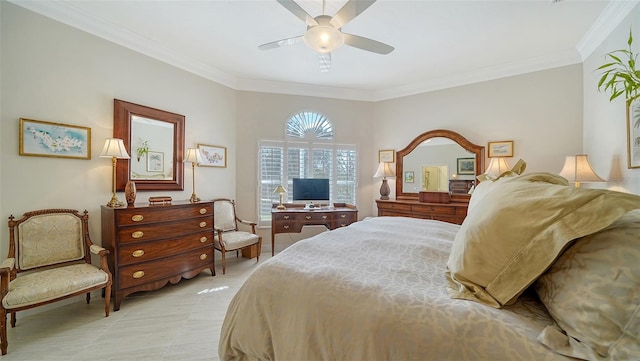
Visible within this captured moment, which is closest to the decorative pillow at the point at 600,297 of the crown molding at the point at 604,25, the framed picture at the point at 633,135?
the framed picture at the point at 633,135

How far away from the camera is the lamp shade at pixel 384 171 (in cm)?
437

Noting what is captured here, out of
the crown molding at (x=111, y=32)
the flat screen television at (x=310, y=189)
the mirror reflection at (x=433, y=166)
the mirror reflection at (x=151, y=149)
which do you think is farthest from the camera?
the flat screen television at (x=310, y=189)

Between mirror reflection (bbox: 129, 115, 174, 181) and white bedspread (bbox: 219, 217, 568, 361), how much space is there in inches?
101

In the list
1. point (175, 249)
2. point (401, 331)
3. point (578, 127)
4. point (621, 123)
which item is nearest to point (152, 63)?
point (175, 249)

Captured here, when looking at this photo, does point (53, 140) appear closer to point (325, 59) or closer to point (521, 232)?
point (325, 59)

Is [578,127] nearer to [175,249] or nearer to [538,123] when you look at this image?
Answer: [538,123]

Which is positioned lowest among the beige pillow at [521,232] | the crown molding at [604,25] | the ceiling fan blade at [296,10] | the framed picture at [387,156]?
the beige pillow at [521,232]

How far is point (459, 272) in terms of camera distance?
1033mm

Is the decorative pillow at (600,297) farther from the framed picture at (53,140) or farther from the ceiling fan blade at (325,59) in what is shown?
the framed picture at (53,140)

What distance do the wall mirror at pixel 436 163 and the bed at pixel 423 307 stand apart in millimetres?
2827

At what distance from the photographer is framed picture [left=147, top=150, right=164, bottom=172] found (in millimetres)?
3158

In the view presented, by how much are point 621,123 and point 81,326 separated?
5237 millimetres

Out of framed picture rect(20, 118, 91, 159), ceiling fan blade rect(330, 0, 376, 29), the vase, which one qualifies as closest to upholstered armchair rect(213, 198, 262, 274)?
the vase

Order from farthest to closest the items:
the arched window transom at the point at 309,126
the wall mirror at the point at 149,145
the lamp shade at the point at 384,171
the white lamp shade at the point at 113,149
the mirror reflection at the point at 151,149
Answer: the arched window transom at the point at 309,126 < the lamp shade at the point at 384,171 < the mirror reflection at the point at 151,149 < the wall mirror at the point at 149,145 < the white lamp shade at the point at 113,149
